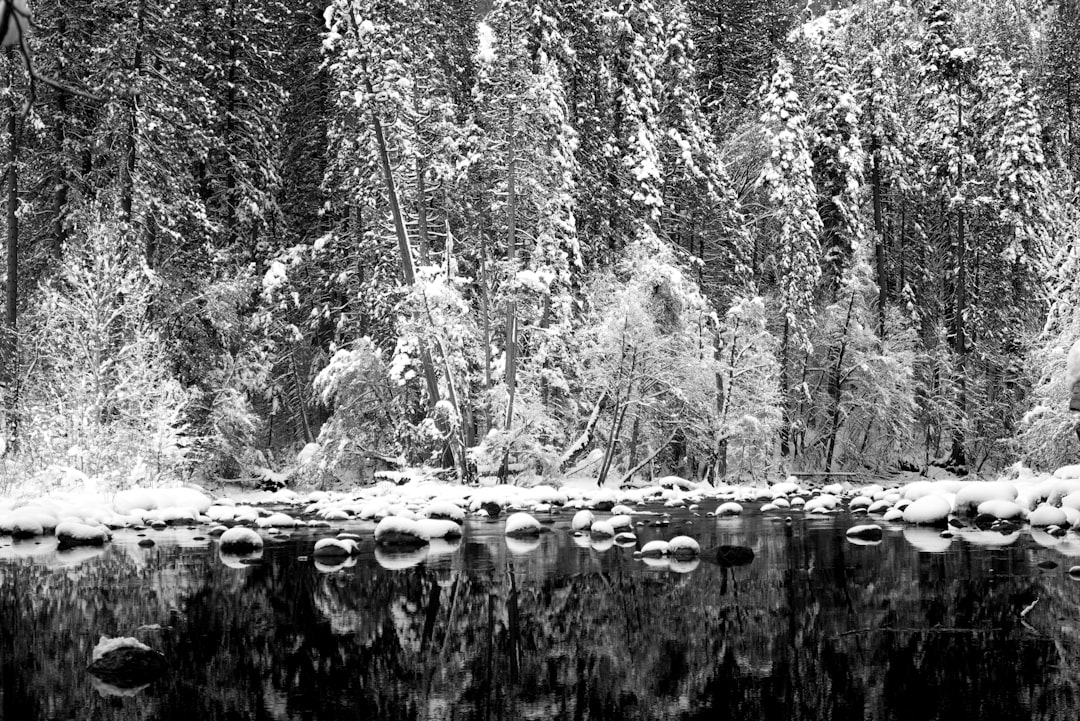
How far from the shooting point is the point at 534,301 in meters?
22.8

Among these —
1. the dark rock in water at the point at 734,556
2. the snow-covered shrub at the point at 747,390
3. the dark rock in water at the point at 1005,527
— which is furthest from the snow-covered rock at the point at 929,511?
the snow-covered shrub at the point at 747,390

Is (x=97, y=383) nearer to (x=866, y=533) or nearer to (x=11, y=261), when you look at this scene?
(x=11, y=261)

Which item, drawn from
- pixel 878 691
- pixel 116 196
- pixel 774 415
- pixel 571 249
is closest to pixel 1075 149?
pixel 774 415

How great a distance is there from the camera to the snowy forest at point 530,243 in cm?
2159

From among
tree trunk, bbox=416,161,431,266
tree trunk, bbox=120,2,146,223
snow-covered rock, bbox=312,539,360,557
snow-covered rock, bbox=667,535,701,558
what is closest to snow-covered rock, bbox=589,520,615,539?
snow-covered rock, bbox=667,535,701,558

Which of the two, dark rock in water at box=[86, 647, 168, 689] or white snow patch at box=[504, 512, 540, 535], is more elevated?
dark rock in water at box=[86, 647, 168, 689]

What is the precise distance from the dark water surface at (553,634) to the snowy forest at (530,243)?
9.81 m

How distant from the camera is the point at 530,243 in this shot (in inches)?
920

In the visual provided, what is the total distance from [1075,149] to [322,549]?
32128 millimetres

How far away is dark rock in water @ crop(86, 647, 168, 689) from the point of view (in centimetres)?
638

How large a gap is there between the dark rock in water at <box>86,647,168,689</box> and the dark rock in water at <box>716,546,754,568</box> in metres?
6.80

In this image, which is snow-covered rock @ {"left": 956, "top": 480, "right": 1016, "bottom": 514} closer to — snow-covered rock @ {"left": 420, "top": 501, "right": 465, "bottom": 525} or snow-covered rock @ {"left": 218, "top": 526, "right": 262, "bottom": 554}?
snow-covered rock @ {"left": 420, "top": 501, "right": 465, "bottom": 525}

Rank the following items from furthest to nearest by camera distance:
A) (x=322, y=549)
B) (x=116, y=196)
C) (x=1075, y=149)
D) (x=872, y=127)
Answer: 1. (x=1075, y=149)
2. (x=872, y=127)
3. (x=116, y=196)
4. (x=322, y=549)

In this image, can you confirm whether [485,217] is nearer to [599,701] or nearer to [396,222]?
[396,222]
